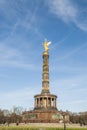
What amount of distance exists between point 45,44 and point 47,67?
7.80 meters

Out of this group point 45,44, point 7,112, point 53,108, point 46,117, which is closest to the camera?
point 46,117

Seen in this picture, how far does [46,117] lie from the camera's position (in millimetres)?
70688

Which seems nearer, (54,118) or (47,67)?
(54,118)

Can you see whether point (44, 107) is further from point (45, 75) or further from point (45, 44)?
point (45, 44)

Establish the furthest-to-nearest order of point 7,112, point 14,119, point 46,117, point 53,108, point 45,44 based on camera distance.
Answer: point 7,112 → point 14,119 → point 45,44 → point 53,108 → point 46,117

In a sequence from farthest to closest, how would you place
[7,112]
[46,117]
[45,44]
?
[7,112]
[45,44]
[46,117]

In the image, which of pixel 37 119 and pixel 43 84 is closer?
pixel 37 119

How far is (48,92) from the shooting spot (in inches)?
2980

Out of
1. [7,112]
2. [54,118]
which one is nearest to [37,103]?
[54,118]

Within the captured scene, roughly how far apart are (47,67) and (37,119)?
15.3 meters

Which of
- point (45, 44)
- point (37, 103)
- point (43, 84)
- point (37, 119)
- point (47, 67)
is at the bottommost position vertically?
point (37, 119)

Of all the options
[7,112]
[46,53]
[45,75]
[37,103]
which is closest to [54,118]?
[37,103]

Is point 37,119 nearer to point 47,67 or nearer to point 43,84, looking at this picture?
point 43,84

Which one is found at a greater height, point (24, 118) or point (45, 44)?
point (45, 44)
